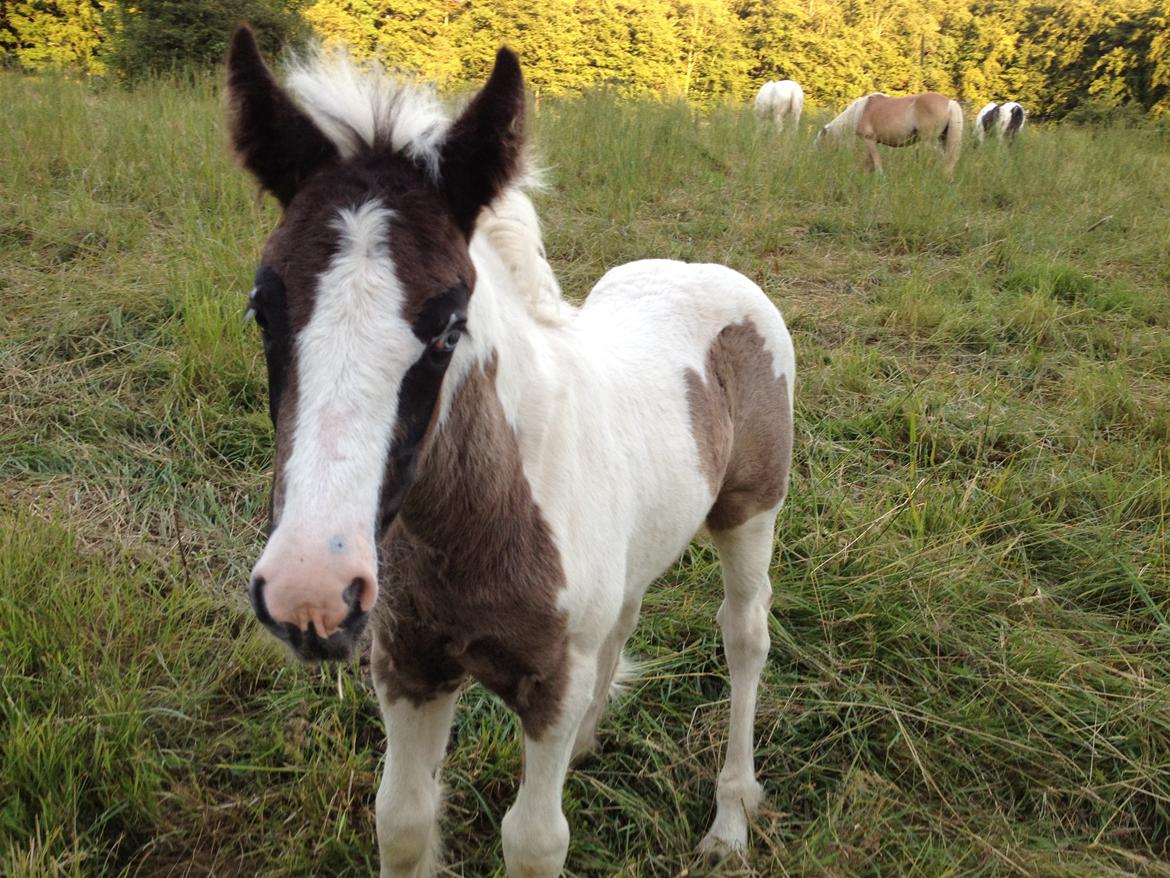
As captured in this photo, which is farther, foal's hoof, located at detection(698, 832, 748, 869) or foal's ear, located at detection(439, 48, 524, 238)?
foal's hoof, located at detection(698, 832, 748, 869)

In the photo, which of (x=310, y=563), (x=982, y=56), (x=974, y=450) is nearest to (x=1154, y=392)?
(x=974, y=450)

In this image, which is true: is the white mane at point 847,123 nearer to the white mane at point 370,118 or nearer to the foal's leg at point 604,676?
the foal's leg at point 604,676

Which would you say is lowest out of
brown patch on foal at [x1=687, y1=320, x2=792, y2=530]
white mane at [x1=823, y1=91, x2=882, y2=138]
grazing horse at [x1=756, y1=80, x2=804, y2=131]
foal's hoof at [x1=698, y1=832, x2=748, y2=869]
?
foal's hoof at [x1=698, y1=832, x2=748, y2=869]

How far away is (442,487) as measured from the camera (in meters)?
1.43

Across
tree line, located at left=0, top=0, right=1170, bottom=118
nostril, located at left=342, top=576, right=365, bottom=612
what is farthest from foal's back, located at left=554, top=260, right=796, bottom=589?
tree line, located at left=0, top=0, right=1170, bottom=118

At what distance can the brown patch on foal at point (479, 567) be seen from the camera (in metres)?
1.44

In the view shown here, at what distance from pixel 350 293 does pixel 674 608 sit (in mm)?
2005

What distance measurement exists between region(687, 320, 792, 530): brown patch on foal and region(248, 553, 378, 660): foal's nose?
A: 4.73 ft

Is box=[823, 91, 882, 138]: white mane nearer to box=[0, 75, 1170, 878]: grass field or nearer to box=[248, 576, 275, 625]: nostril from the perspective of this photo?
box=[0, 75, 1170, 878]: grass field

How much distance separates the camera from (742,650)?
235 cm

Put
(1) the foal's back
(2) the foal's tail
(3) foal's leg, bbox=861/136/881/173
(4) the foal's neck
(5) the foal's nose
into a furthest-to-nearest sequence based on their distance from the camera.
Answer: (2) the foal's tail < (3) foal's leg, bbox=861/136/881/173 < (1) the foal's back < (4) the foal's neck < (5) the foal's nose

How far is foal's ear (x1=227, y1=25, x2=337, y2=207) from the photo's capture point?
1296 mm

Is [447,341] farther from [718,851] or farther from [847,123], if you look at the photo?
[847,123]

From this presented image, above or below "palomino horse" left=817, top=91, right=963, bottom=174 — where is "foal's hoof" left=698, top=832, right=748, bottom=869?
below
